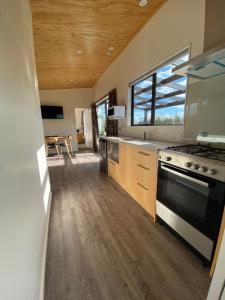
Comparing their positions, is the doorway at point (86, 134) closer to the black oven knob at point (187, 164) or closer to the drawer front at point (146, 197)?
the drawer front at point (146, 197)

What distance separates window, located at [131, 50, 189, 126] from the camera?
2133 mm

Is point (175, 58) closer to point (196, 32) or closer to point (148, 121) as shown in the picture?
point (196, 32)

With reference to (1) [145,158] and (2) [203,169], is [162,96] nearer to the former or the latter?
(1) [145,158]

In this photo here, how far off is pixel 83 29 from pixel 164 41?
145 centimetres

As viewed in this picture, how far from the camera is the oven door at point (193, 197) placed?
113 centimetres

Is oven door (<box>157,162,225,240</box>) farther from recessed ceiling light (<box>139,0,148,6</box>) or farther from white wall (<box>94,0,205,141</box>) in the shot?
recessed ceiling light (<box>139,0,148,6</box>)

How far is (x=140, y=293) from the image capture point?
1.11m

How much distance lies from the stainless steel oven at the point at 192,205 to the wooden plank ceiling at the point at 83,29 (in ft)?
7.67

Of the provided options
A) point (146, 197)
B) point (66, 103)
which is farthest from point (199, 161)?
point (66, 103)

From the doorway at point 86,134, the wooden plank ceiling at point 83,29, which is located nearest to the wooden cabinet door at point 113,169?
the wooden plank ceiling at point 83,29

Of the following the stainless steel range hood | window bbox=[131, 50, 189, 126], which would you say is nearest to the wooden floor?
window bbox=[131, 50, 189, 126]

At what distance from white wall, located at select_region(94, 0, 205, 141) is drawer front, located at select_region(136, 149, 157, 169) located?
1.90 ft

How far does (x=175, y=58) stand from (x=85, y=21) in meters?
1.58

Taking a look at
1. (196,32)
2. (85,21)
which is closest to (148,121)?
(196,32)
